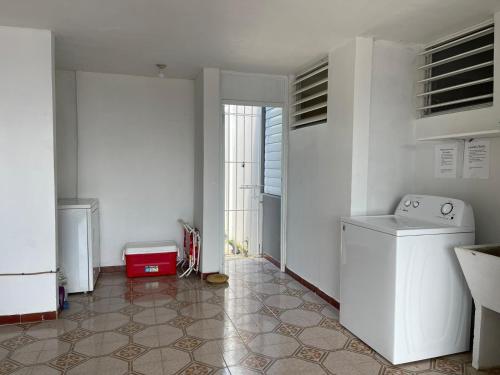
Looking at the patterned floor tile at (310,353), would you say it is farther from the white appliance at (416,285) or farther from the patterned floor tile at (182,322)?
the patterned floor tile at (182,322)

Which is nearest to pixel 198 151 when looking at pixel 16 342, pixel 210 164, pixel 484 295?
pixel 210 164

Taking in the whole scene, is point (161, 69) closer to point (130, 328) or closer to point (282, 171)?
point (282, 171)

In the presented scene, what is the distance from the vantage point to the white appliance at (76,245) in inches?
138

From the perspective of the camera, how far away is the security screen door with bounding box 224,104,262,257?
4938mm

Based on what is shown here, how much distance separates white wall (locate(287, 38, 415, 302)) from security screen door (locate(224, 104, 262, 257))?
167cm

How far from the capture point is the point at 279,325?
2.99m

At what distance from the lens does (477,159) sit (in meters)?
2.66

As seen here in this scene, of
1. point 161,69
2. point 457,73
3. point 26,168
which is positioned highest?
point 161,69

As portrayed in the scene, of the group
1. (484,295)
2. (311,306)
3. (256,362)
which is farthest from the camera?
(311,306)

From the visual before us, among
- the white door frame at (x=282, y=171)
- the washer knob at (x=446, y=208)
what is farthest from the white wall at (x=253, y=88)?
Answer: the washer knob at (x=446, y=208)

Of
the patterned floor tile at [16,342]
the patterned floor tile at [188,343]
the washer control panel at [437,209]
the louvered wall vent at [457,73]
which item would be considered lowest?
the patterned floor tile at [16,342]

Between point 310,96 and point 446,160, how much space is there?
4.89ft

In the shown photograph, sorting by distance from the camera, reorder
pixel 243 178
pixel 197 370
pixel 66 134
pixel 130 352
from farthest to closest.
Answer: pixel 243 178, pixel 66 134, pixel 130 352, pixel 197 370

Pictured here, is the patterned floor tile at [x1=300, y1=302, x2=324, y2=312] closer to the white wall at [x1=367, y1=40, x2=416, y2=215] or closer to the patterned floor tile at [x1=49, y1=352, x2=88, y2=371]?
the white wall at [x1=367, y1=40, x2=416, y2=215]
